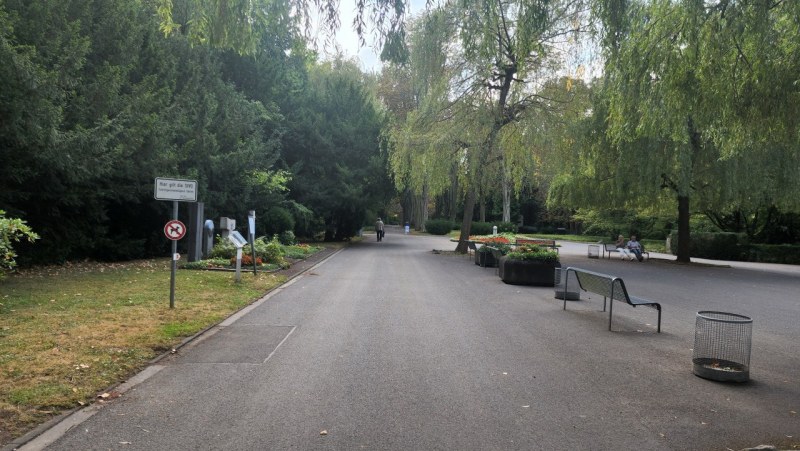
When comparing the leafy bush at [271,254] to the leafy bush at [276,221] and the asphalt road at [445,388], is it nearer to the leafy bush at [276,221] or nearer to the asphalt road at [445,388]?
the asphalt road at [445,388]

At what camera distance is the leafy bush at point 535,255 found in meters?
13.0

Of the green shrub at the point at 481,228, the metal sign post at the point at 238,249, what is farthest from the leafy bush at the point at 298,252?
the green shrub at the point at 481,228

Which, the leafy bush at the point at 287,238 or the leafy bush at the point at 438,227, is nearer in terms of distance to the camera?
the leafy bush at the point at 287,238

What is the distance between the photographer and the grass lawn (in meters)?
4.44

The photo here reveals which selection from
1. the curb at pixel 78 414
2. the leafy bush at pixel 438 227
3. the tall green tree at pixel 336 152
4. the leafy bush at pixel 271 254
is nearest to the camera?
the curb at pixel 78 414

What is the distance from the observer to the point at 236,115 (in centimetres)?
2170

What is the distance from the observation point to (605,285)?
814 cm

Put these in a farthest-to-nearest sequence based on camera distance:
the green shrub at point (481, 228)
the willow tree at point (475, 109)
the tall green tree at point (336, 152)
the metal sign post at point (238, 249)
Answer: the green shrub at point (481, 228) < the tall green tree at point (336, 152) < the willow tree at point (475, 109) < the metal sign post at point (238, 249)

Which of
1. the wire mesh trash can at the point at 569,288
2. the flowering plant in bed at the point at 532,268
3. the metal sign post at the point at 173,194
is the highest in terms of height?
the metal sign post at the point at 173,194

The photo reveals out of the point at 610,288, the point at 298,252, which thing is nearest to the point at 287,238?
the point at 298,252

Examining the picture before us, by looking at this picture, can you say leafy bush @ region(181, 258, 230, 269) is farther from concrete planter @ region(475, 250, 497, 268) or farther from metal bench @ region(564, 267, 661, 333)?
metal bench @ region(564, 267, 661, 333)

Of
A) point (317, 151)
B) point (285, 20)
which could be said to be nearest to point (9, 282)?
point (285, 20)

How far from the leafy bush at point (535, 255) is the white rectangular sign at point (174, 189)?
313 inches

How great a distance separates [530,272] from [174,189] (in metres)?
8.45
